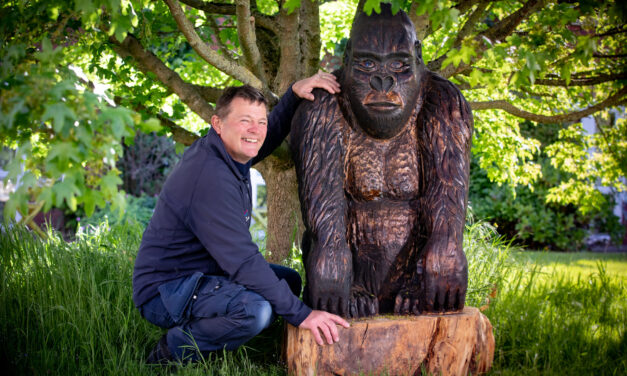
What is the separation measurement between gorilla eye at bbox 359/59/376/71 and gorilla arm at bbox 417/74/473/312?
33 centimetres

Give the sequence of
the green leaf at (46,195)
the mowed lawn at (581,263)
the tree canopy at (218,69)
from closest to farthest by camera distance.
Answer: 1. the green leaf at (46,195)
2. the tree canopy at (218,69)
3. the mowed lawn at (581,263)

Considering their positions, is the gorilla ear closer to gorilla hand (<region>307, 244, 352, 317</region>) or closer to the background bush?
gorilla hand (<region>307, 244, 352, 317</region>)

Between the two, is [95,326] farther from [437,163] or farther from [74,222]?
[74,222]

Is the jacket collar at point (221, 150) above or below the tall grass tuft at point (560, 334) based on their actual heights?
above

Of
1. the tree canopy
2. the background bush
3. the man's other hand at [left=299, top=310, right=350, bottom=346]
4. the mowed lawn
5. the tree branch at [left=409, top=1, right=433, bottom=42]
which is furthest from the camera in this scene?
the background bush

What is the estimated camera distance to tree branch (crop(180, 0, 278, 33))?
3.51 m

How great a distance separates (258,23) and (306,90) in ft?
5.00

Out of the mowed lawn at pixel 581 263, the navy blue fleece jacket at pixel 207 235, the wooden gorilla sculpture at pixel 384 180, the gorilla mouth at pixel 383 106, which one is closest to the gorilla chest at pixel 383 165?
the wooden gorilla sculpture at pixel 384 180

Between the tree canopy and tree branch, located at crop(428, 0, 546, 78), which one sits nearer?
the tree canopy

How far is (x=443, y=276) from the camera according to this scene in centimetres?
239

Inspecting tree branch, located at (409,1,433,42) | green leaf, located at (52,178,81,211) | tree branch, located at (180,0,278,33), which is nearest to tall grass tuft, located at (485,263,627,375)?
tree branch, located at (409,1,433,42)

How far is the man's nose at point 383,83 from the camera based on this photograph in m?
2.44

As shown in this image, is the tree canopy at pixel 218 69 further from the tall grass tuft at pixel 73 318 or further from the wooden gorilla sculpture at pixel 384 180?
the tall grass tuft at pixel 73 318

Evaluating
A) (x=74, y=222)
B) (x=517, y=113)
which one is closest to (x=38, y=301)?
(x=517, y=113)
